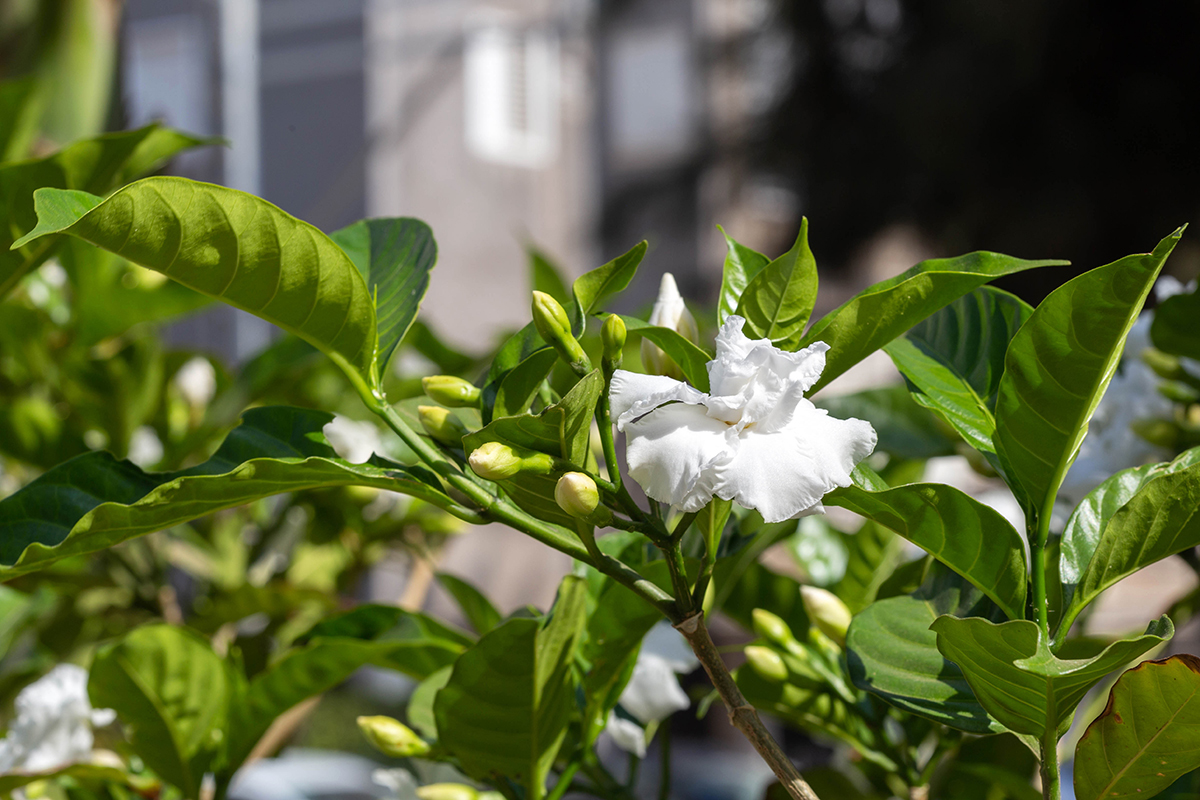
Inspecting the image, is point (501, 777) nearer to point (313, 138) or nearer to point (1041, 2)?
point (1041, 2)

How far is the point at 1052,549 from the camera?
43cm

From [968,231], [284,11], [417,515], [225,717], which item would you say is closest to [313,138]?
[284,11]

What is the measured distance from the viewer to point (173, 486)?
1.11 feet

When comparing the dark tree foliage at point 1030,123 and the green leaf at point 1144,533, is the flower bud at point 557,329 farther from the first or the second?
the dark tree foliage at point 1030,123

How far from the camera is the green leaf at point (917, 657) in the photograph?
372 mm

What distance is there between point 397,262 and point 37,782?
364 millimetres

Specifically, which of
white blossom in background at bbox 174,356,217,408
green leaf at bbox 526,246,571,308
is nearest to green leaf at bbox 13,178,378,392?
green leaf at bbox 526,246,571,308

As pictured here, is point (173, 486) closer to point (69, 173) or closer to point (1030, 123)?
point (69, 173)

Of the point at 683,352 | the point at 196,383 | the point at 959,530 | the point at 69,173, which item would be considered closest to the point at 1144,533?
the point at 959,530

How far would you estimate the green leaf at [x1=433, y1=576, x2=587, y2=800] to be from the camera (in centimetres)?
42

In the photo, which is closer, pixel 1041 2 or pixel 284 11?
pixel 1041 2

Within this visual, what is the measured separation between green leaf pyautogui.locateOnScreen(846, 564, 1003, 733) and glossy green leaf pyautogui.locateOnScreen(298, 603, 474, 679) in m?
0.22

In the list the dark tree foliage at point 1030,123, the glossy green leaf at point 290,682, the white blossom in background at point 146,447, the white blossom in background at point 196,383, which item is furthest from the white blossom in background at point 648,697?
the dark tree foliage at point 1030,123

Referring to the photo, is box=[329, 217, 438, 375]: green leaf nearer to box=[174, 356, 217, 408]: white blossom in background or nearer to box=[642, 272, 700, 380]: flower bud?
box=[642, 272, 700, 380]: flower bud
